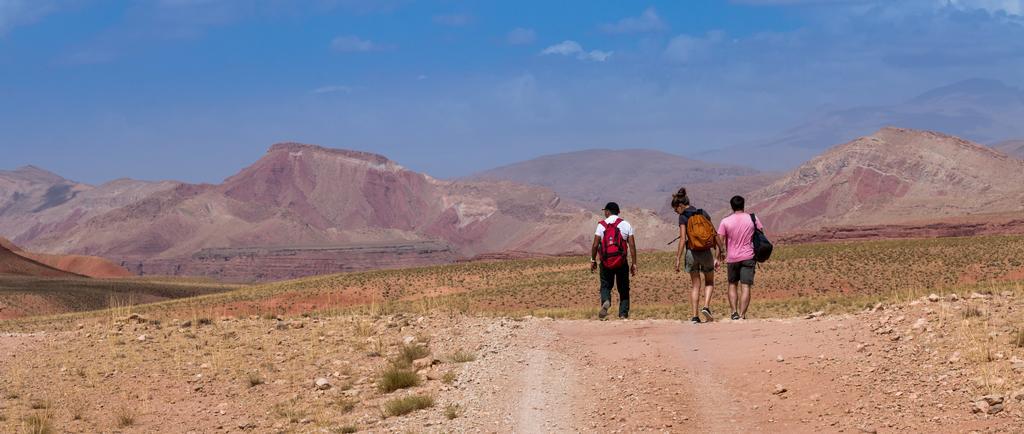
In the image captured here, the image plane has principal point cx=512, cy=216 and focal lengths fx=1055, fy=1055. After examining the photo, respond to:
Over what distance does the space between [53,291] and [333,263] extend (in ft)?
289

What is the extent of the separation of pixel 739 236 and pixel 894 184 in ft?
421

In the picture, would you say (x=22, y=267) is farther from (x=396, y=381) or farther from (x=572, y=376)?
(x=572, y=376)

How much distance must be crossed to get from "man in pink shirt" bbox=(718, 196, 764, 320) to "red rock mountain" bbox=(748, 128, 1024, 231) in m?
101

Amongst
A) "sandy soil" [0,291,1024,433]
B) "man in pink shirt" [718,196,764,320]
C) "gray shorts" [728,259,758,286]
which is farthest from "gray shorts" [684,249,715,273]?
"sandy soil" [0,291,1024,433]

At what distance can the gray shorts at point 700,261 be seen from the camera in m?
15.9

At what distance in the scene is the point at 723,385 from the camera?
11.4 m

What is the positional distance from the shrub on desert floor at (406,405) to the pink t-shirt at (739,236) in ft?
19.3

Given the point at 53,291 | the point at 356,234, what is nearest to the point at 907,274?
the point at 53,291

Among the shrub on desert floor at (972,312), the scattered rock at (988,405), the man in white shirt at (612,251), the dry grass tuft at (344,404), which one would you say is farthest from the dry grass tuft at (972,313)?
the dry grass tuft at (344,404)

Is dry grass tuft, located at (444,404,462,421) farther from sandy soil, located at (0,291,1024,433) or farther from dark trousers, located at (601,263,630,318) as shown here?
dark trousers, located at (601,263,630,318)

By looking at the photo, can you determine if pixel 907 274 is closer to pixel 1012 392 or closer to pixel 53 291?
pixel 1012 392

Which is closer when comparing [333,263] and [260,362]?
[260,362]

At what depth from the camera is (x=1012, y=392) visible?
32.1 feet

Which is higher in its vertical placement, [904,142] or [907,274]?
[904,142]
